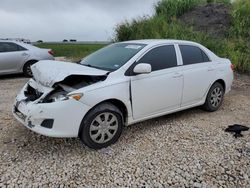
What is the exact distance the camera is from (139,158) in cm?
414

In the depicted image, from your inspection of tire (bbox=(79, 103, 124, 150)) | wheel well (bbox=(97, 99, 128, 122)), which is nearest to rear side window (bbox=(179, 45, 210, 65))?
wheel well (bbox=(97, 99, 128, 122))

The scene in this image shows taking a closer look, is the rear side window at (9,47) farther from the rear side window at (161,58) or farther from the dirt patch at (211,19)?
the dirt patch at (211,19)

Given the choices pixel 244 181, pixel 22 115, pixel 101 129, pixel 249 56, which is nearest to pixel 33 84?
pixel 22 115

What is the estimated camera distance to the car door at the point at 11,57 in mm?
9797

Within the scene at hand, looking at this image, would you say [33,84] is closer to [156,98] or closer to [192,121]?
[156,98]

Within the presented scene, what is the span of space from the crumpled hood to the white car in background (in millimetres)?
5486

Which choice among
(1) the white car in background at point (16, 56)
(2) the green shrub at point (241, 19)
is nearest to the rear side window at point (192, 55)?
(1) the white car in background at point (16, 56)

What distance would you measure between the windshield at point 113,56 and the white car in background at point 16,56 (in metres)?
5.22

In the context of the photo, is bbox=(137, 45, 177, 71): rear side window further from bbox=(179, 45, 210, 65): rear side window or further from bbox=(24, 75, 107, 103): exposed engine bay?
bbox=(24, 75, 107, 103): exposed engine bay

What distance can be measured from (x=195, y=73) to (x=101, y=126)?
2229 mm

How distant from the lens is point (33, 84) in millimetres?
4766

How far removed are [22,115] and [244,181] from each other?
3.02 metres

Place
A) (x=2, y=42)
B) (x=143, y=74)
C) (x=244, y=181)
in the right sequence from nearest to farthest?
1. (x=244, y=181)
2. (x=143, y=74)
3. (x=2, y=42)

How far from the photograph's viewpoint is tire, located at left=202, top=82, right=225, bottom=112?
238 inches
